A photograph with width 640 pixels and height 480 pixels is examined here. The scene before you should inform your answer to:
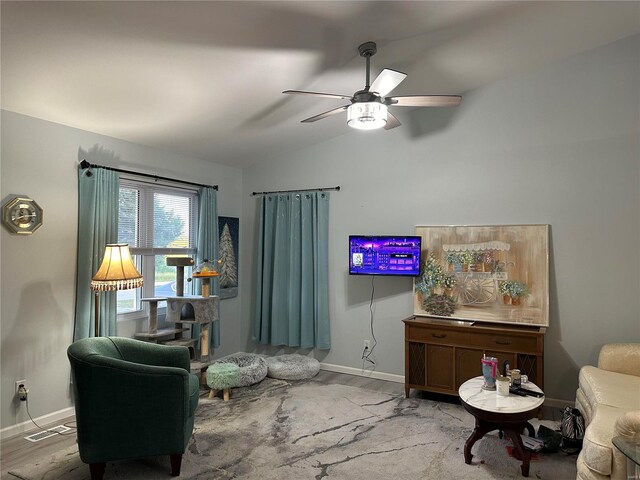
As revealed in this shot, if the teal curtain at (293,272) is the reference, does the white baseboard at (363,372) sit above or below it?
below

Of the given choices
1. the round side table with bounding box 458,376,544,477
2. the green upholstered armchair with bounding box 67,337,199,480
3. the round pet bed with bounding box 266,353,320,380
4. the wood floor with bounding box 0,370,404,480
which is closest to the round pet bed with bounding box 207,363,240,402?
the round pet bed with bounding box 266,353,320,380

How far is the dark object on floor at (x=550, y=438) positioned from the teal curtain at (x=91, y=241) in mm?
3502

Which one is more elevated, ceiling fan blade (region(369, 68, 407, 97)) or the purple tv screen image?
ceiling fan blade (region(369, 68, 407, 97))

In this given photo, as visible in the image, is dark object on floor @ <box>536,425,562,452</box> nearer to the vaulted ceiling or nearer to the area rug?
the area rug

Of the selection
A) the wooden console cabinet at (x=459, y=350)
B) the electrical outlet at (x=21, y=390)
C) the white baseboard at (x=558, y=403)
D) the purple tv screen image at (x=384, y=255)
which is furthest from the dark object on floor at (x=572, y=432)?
the electrical outlet at (x=21, y=390)

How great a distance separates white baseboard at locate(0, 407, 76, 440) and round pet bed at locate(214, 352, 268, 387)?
141 cm

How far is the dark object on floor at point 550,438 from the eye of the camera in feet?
9.44

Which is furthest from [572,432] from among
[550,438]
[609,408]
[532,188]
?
[532,188]

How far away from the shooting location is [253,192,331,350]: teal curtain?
486cm

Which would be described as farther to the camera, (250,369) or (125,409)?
(250,369)

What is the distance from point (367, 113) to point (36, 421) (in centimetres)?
339

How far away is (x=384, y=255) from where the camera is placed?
14.2 feet

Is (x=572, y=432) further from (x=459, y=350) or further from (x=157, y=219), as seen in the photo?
(x=157, y=219)

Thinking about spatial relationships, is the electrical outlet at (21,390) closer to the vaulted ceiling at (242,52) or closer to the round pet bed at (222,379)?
the round pet bed at (222,379)
